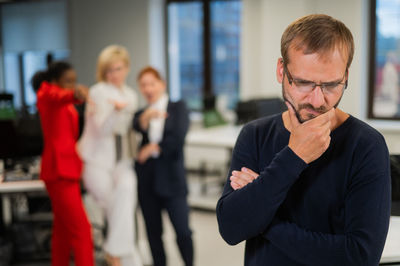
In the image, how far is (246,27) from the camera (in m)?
5.77

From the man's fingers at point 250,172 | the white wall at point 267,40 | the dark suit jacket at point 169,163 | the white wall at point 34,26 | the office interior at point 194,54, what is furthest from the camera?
the white wall at point 34,26

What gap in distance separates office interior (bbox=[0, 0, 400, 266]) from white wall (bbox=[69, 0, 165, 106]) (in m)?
0.01

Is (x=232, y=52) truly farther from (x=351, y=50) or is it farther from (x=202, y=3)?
(x=351, y=50)

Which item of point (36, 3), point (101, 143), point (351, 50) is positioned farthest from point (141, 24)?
point (351, 50)

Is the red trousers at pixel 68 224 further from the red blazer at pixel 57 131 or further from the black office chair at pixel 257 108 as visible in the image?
the black office chair at pixel 257 108

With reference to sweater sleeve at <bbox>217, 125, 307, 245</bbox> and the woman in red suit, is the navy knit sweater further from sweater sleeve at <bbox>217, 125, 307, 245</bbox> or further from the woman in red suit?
the woman in red suit

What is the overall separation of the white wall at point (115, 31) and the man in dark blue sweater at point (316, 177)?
18.3ft

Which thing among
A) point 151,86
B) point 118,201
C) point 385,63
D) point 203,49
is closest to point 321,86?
point 151,86

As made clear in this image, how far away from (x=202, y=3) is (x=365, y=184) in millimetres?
5771

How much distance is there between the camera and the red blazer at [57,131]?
98.6 inches

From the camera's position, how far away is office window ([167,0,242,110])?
631 cm

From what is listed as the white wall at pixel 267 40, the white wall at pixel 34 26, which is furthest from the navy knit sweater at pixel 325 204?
the white wall at pixel 34 26

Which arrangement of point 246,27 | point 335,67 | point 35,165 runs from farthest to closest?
point 246,27
point 35,165
point 335,67

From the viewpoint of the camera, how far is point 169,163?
2752mm
